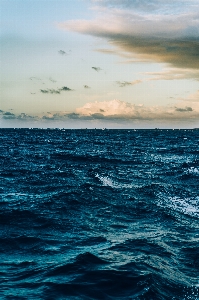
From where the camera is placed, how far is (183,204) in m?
20.7

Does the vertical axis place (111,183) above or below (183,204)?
Result: above

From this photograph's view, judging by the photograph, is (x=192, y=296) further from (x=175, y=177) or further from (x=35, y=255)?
(x=175, y=177)

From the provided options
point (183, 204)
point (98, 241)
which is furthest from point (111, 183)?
point (98, 241)

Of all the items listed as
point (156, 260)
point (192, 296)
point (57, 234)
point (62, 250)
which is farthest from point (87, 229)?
point (192, 296)

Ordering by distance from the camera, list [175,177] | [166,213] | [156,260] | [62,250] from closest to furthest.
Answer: [156,260], [62,250], [166,213], [175,177]

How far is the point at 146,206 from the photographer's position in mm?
19750

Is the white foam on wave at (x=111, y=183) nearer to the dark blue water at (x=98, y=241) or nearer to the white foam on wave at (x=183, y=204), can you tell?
the dark blue water at (x=98, y=241)

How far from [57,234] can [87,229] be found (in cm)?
149

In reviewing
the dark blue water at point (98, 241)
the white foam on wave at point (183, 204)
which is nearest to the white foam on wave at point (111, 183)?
the dark blue water at point (98, 241)

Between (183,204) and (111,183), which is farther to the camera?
(111,183)

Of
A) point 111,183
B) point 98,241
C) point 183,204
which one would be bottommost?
point 98,241

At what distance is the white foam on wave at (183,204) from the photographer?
18.8m

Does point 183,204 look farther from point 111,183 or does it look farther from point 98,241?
A: point 98,241

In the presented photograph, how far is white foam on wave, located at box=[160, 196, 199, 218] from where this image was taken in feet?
61.6
